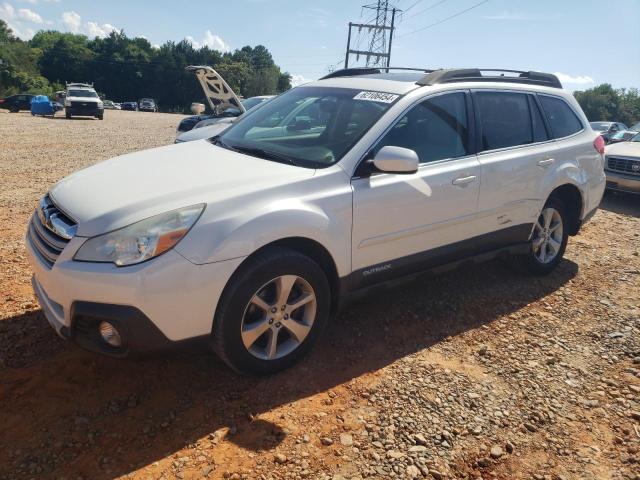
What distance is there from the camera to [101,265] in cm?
242

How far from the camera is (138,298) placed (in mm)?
2387

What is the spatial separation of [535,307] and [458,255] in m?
0.96

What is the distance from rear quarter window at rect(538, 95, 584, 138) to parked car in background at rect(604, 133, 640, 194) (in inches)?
195

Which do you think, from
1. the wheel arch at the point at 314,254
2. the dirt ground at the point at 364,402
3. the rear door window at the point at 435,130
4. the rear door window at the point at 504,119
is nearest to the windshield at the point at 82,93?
the dirt ground at the point at 364,402

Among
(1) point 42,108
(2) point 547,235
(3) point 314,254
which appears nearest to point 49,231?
(3) point 314,254

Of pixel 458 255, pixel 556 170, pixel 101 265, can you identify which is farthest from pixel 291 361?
pixel 556 170

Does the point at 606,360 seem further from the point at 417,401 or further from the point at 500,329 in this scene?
the point at 417,401

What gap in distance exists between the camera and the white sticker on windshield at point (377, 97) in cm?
344

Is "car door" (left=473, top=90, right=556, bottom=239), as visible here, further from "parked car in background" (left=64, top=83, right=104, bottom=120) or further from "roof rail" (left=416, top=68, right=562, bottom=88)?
"parked car in background" (left=64, top=83, right=104, bottom=120)

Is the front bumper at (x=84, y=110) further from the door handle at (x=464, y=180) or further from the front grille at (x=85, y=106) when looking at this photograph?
the door handle at (x=464, y=180)

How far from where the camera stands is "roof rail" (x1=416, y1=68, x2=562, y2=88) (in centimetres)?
372

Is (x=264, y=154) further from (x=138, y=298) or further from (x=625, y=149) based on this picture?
(x=625, y=149)

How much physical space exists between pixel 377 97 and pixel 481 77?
1.11 meters

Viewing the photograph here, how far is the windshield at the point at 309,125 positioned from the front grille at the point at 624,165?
289 inches
